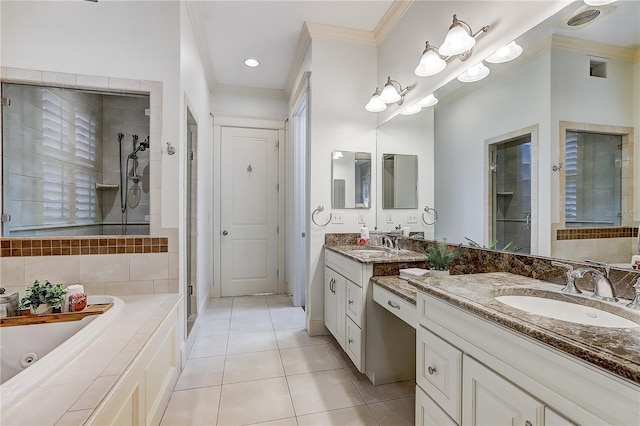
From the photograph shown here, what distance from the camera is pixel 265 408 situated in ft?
5.81

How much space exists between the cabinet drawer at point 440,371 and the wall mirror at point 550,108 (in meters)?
0.69

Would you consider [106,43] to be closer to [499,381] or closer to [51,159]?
[51,159]

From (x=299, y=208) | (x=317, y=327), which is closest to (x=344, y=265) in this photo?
(x=317, y=327)

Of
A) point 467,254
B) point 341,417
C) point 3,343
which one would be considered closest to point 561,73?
point 467,254

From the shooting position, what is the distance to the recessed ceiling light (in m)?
3.33

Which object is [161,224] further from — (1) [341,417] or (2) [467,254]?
(2) [467,254]

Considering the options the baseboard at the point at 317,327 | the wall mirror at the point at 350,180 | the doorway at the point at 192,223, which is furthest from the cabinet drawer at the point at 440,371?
the doorway at the point at 192,223

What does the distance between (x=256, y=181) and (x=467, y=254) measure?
2.96 metres

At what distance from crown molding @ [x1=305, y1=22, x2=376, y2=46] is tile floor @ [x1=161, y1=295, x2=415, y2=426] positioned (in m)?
2.84

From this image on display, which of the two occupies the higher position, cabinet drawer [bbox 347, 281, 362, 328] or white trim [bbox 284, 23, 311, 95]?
white trim [bbox 284, 23, 311, 95]

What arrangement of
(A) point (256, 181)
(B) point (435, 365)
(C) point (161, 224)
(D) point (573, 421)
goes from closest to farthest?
(D) point (573, 421), (B) point (435, 365), (C) point (161, 224), (A) point (256, 181)

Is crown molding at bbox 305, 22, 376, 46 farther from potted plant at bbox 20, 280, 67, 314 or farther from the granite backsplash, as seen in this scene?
potted plant at bbox 20, 280, 67, 314

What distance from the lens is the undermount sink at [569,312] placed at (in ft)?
3.14

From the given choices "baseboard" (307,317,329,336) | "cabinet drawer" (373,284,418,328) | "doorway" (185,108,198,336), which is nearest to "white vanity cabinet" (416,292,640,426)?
"cabinet drawer" (373,284,418,328)
